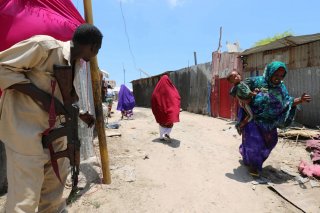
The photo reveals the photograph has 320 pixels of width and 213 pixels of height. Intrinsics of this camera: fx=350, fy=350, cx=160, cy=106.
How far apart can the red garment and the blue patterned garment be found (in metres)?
2.55

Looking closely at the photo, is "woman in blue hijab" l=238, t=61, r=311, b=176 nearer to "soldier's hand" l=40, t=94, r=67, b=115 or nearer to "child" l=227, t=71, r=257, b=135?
"child" l=227, t=71, r=257, b=135

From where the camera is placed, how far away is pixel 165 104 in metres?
7.52

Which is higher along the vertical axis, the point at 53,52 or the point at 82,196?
the point at 53,52

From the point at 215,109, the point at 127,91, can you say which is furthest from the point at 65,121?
the point at 215,109

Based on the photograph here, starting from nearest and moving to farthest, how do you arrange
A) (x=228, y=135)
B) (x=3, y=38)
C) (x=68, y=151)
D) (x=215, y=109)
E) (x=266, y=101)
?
1. (x=68, y=151)
2. (x=3, y=38)
3. (x=266, y=101)
4. (x=228, y=135)
5. (x=215, y=109)

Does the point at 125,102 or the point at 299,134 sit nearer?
the point at 299,134

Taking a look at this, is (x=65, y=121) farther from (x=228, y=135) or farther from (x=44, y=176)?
(x=228, y=135)

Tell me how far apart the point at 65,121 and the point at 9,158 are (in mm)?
444

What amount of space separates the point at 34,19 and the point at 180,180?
9.20 feet

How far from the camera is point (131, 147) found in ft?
21.3

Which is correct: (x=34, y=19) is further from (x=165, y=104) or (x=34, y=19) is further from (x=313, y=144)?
(x=313, y=144)

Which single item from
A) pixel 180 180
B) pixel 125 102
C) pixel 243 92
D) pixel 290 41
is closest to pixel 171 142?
pixel 180 180

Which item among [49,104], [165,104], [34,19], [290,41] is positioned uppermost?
[290,41]

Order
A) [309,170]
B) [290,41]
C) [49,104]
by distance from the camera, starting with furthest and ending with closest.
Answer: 1. [290,41]
2. [309,170]
3. [49,104]
